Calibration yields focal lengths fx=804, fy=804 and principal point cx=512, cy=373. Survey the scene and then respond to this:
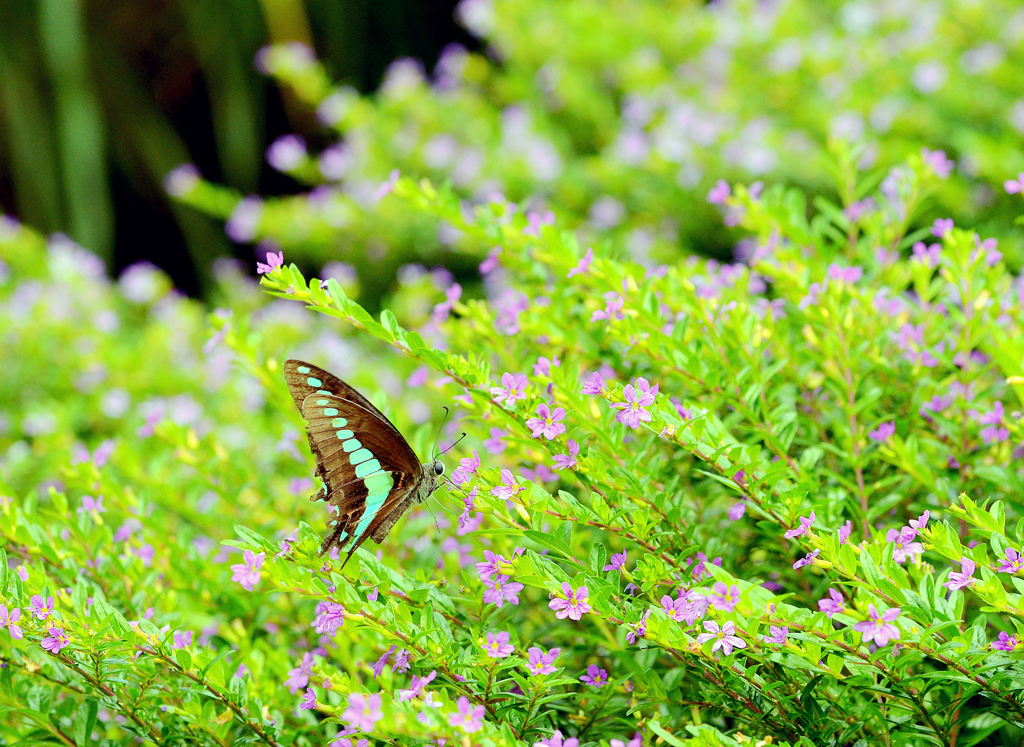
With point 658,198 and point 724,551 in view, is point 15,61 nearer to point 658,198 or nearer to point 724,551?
point 658,198

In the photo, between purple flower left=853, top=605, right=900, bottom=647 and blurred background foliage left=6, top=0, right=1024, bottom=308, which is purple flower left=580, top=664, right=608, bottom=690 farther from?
blurred background foliage left=6, top=0, right=1024, bottom=308

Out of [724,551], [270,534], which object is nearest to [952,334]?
[724,551]

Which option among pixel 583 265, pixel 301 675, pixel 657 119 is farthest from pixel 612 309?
pixel 657 119

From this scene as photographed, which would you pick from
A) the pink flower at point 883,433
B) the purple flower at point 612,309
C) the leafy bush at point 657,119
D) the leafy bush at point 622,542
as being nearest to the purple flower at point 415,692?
the leafy bush at point 622,542

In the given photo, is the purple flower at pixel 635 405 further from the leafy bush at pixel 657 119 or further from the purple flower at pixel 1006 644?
the leafy bush at pixel 657 119

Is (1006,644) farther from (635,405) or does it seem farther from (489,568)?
(489,568)

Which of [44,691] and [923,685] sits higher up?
[923,685]

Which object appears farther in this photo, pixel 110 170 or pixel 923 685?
pixel 110 170
